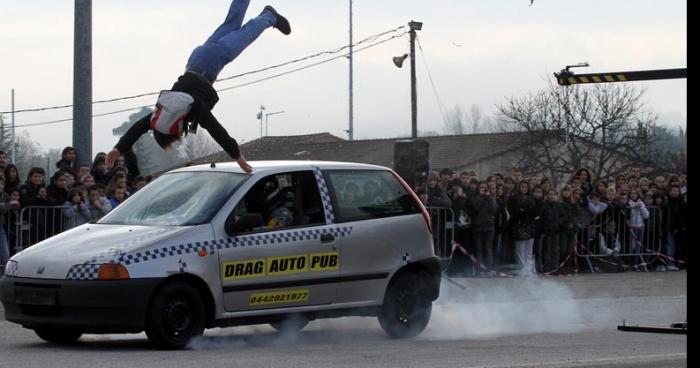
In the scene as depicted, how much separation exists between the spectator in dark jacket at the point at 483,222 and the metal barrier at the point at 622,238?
2.71 m

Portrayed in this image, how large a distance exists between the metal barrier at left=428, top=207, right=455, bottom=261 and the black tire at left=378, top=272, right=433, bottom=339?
22.2ft

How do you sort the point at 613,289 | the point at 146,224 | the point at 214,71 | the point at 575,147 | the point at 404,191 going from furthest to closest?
the point at 575,147
the point at 613,289
the point at 404,191
the point at 214,71
the point at 146,224

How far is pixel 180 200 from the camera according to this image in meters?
10.8

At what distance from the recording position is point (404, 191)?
1205 centimetres

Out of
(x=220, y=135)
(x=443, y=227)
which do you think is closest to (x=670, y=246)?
(x=443, y=227)

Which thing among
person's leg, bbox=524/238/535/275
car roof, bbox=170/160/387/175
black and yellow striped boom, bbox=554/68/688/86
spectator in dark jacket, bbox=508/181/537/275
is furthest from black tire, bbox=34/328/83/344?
person's leg, bbox=524/238/535/275

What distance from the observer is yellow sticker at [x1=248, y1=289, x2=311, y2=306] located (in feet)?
34.8

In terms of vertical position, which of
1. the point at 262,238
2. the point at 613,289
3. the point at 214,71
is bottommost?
the point at 613,289

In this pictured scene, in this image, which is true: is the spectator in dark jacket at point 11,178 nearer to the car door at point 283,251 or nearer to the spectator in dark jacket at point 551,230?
the car door at point 283,251

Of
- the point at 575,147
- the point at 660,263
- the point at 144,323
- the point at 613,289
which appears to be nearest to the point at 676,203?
the point at 660,263

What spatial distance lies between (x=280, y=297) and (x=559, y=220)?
1092 centimetres

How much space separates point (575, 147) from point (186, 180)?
153 ft

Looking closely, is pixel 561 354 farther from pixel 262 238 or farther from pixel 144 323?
pixel 144 323

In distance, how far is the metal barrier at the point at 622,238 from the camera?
21.8 m
